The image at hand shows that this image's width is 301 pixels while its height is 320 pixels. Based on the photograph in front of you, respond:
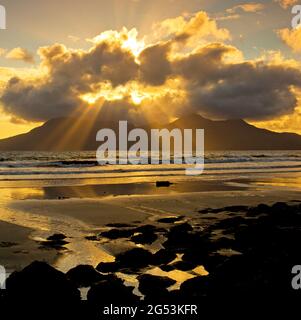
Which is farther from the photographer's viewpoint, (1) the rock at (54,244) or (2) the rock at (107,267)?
(1) the rock at (54,244)

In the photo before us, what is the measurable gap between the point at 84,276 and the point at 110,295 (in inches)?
56.3

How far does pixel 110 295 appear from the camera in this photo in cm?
686

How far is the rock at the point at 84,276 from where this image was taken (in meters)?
7.95

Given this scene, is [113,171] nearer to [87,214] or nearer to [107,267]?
[87,214]

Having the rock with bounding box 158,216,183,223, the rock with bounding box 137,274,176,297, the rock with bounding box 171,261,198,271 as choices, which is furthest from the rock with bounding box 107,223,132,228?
the rock with bounding box 137,274,176,297

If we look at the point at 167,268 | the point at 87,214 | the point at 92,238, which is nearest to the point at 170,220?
the point at 87,214

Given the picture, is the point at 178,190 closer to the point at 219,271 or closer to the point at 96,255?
the point at 96,255

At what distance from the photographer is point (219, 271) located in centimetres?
754

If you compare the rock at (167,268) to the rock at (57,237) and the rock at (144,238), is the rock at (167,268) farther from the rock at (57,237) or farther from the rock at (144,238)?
the rock at (57,237)

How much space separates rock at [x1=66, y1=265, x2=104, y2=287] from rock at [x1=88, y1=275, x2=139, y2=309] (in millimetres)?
978

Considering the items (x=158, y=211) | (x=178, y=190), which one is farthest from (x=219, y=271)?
(x=178, y=190)

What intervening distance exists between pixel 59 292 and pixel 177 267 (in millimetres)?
3406

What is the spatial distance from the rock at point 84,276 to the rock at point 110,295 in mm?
978

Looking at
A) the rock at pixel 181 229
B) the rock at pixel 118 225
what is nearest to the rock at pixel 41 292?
the rock at pixel 181 229
